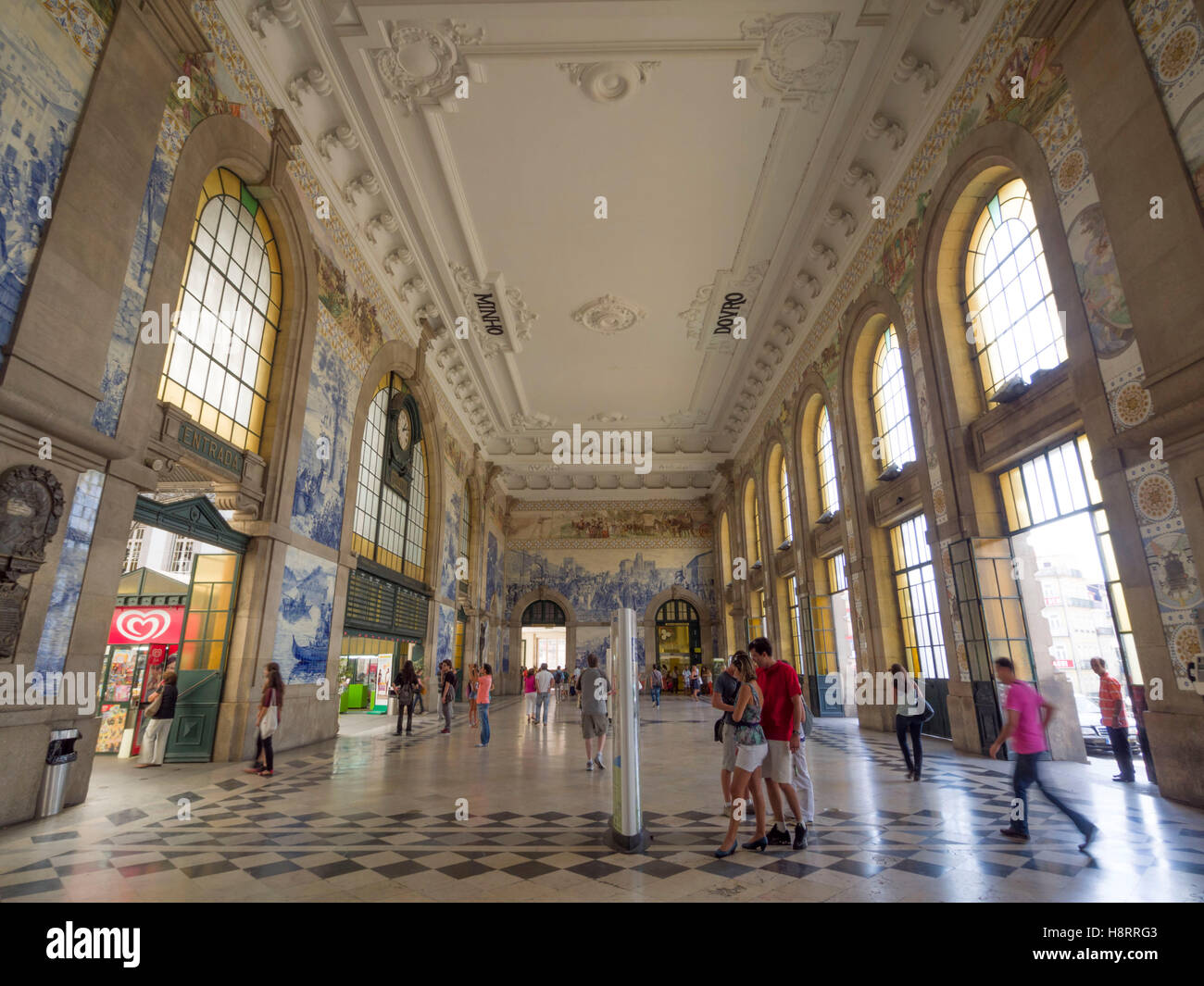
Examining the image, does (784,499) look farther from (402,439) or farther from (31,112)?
(31,112)

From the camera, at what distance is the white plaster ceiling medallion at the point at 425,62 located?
27.9ft

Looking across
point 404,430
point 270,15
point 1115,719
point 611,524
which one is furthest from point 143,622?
point 611,524

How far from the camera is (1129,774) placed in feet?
20.3

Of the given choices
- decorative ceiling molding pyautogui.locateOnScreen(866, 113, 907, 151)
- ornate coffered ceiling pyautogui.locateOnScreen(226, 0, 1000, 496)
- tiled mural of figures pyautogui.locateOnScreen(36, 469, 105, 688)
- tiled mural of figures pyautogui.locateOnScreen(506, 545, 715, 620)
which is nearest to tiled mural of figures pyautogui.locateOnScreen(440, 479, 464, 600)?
ornate coffered ceiling pyautogui.locateOnScreen(226, 0, 1000, 496)

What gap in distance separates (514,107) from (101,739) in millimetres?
11693

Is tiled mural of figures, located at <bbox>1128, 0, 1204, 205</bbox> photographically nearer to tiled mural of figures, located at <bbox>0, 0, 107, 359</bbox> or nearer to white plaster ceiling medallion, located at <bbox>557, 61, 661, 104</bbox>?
white plaster ceiling medallion, located at <bbox>557, 61, 661, 104</bbox>

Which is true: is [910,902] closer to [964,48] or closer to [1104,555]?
[1104,555]

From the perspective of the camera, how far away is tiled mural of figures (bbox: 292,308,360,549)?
9562 millimetres

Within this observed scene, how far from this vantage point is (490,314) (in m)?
15.2

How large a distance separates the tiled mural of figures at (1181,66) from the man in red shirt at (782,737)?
5225 mm

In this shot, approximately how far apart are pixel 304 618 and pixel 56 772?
449 centimetres

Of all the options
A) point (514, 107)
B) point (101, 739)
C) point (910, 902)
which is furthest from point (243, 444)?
point (910, 902)

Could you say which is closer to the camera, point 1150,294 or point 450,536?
point 1150,294

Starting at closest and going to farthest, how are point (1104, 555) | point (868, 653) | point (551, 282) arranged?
point (1104, 555) < point (868, 653) < point (551, 282)
